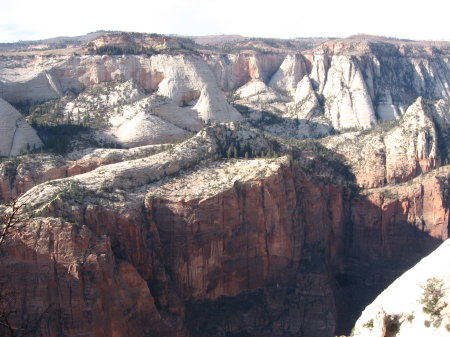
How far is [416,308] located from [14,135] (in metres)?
51.7

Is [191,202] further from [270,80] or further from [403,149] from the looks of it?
[270,80]

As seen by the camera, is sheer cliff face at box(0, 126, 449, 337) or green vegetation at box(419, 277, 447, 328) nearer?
green vegetation at box(419, 277, 447, 328)

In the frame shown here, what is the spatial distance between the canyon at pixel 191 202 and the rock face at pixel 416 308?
1186 mm

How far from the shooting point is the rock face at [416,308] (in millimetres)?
20734

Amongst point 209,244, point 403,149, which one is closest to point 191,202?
point 209,244

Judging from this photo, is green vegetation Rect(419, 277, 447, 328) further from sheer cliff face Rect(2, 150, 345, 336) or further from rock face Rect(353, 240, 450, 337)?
sheer cliff face Rect(2, 150, 345, 336)

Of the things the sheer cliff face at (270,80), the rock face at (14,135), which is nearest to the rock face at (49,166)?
the rock face at (14,135)

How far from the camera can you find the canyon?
37969 millimetres

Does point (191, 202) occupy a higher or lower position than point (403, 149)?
lower

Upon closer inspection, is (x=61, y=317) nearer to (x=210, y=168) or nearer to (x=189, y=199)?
(x=189, y=199)

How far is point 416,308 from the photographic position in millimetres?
21594

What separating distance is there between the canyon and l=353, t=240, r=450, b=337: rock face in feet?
3.89

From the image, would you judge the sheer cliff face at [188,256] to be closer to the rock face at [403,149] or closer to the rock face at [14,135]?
the rock face at [403,149]

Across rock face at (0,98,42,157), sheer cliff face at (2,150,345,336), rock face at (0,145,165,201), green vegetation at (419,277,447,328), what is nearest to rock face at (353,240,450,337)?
green vegetation at (419,277,447,328)
